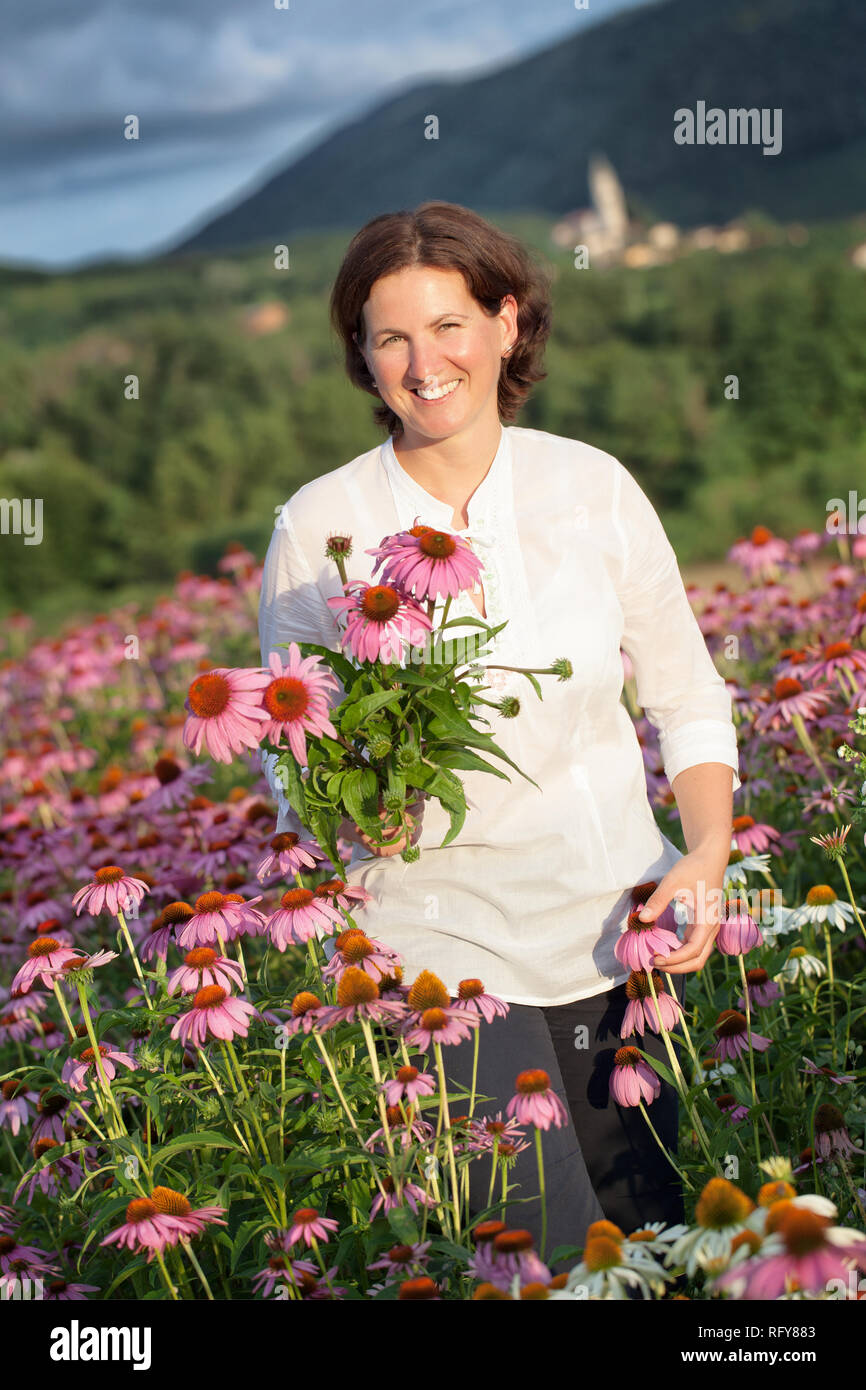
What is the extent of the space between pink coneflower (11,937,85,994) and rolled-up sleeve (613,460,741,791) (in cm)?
116

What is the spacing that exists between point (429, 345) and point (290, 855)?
37.4 inches

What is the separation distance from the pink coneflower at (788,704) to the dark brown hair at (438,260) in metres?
1.21

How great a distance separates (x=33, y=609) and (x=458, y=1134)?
1710 cm

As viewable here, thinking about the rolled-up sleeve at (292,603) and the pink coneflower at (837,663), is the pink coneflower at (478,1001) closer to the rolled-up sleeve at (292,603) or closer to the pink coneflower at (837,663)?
the rolled-up sleeve at (292,603)

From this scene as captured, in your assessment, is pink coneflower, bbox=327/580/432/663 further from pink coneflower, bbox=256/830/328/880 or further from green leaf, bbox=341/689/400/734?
pink coneflower, bbox=256/830/328/880

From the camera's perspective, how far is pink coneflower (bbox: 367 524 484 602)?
187 cm

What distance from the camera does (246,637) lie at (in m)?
7.17

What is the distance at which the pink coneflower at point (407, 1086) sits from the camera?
5.96ft

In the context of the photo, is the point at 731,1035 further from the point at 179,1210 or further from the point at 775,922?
the point at 179,1210

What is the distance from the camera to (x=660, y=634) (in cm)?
258

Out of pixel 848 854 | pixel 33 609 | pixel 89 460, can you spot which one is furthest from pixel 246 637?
pixel 89 460

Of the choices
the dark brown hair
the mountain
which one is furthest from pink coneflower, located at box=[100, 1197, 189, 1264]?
the mountain

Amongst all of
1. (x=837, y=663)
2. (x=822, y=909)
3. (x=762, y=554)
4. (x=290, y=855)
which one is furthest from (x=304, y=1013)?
(x=762, y=554)

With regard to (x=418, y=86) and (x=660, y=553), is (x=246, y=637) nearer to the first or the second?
(x=660, y=553)
